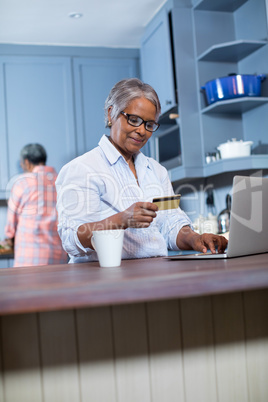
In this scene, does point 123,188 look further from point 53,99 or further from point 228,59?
point 53,99

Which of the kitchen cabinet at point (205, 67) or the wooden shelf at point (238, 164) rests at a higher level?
the kitchen cabinet at point (205, 67)

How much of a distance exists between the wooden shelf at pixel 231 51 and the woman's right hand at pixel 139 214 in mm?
1968

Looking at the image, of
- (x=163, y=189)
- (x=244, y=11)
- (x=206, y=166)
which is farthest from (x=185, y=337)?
(x=244, y=11)

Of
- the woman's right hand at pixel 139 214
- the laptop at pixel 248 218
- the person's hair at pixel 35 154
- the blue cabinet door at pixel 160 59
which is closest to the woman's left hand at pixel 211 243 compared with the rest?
the laptop at pixel 248 218

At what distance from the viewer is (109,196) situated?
69.4 inches

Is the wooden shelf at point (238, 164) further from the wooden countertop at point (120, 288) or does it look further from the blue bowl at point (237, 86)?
the wooden countertop at point (120, 288)

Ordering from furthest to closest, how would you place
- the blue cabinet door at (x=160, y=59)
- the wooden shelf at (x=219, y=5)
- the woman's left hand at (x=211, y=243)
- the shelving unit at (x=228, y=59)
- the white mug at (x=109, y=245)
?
the blue cabinet door at (x=160, y=59), the wooden shelf at (x=219, y=5), the shelving unit at (x=228, y=59), the woman's left hand at (x=211, y=243), the white mug at (x=109, y=245)

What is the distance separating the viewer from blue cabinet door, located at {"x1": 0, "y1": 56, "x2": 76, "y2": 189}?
3.96 m

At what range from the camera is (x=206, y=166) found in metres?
3.28

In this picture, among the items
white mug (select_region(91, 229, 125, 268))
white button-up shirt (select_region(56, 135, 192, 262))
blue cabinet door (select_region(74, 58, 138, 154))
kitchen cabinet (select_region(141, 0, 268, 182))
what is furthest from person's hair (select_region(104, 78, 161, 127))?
blue cabinet door (select_region(74, 58, 138, 154))

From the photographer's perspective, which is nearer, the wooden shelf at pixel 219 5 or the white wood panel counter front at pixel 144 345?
the white wood panel counter front at pixel 144 345

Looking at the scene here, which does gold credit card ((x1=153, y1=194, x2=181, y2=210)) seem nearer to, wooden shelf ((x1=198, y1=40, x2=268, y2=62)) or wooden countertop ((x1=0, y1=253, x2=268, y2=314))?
wooden countertop ((x1=0, y1=253, x2=268, y2=314))

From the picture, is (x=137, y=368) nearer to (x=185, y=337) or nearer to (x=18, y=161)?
(x=185, y=337)

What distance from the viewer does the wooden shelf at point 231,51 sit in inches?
119
